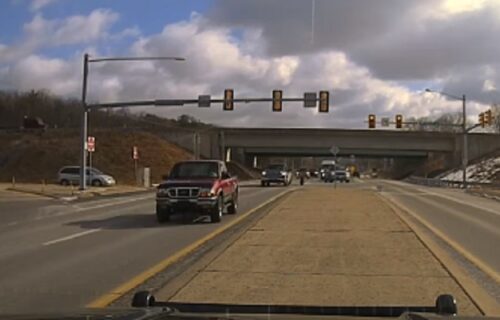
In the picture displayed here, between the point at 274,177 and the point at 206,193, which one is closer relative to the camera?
the point at 206,193

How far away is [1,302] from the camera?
8883 millimetres

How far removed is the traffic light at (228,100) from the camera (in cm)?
4619

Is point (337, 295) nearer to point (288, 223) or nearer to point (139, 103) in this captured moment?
point (288, 223)

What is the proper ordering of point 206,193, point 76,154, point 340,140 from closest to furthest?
1. point 206,193
2. point 76,154
3. point 340,140

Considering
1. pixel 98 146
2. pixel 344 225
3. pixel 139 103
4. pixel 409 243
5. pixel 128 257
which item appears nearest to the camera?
pixel 128 257

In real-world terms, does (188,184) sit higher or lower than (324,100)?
lower

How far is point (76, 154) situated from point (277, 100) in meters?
52.3

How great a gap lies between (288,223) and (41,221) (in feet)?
25.5

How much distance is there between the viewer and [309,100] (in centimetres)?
4681

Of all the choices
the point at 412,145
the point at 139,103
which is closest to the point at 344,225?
the point at 139,103

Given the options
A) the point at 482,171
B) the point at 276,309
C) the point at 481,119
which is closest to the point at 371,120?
the point at 481,119

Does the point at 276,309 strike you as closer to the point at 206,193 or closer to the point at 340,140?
the point at 206,193

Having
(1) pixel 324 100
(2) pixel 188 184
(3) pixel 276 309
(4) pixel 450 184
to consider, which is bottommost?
Answer: (4) pixel 450 184

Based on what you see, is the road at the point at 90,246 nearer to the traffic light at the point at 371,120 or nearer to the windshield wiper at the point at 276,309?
the windshield wiper at the point at 276,309
